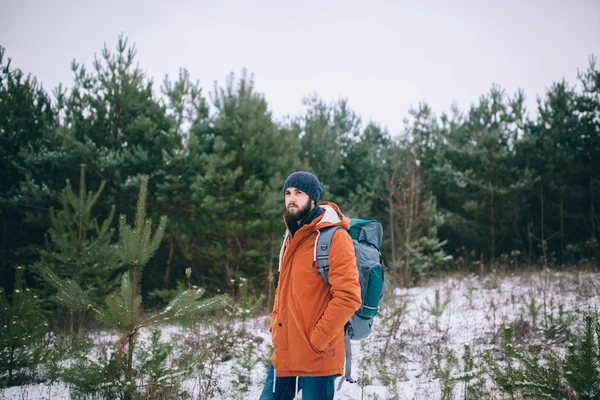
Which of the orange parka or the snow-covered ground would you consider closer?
the orange parka

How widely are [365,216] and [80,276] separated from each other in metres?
9.84

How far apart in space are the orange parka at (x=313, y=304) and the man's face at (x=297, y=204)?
146 mm

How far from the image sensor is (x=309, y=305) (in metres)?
2.24

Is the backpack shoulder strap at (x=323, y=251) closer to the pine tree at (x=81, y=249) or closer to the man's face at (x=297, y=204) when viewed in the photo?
the man's face at (x=297, y=204)

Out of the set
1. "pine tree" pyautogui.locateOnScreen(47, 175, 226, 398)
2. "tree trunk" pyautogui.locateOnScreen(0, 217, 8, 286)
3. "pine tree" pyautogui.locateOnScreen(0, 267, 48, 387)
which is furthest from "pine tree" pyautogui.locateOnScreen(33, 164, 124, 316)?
"tree trunk" pyautogui.locateOnScreen(0, 217, 8, 286)

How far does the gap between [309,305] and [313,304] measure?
3 centimetres

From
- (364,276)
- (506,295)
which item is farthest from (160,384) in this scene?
(506,295)

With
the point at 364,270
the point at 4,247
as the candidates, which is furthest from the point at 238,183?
the point at 364,270

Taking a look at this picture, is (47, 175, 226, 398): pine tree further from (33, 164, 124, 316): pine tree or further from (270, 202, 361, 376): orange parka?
(33, 164, 124, 316): pine tree

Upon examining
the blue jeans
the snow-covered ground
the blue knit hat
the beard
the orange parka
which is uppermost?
the blue knit hat

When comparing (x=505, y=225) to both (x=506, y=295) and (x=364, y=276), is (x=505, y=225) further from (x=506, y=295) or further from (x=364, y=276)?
(x=364, y=276)

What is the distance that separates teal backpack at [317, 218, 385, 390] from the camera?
2255mm

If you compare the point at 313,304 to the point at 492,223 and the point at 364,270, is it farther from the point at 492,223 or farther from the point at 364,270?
the point at 492,223

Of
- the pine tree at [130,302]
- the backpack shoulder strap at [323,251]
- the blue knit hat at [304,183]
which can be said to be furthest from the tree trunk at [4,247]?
the backpack shoulder strap at [323,251]
